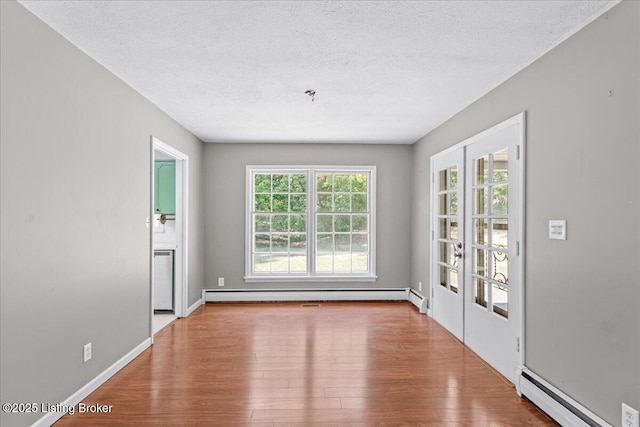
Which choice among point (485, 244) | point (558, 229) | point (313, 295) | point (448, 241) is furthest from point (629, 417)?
point (313, 295)

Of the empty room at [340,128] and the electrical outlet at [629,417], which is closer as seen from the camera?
the electrical outlet at [629,417]

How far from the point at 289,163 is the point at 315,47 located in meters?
3.51

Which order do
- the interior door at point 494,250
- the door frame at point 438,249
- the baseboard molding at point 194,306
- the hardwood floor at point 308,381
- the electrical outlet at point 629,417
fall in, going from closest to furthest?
the electrical outlet at point 629,417, the hardwood floor at point 308,381, the interior door at point 494,250, the door frame at point 438,249, the baseboard molding at point 194,306

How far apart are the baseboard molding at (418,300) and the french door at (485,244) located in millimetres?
488

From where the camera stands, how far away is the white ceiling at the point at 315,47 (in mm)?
2248

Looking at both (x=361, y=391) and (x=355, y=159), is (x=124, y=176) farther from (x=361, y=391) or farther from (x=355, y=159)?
(x=355, y=159)

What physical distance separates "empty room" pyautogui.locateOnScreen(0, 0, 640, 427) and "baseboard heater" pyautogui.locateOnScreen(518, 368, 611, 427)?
0.04ft

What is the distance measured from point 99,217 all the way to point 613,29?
355cm

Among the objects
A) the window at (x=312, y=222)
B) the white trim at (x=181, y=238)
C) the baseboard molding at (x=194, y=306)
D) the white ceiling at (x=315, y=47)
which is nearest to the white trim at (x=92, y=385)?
the white trim at (x=181, y=238)

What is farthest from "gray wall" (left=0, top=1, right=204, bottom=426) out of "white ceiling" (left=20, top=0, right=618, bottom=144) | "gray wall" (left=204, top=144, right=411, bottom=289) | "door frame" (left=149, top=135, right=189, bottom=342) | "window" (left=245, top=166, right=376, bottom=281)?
"window" (left=245, top=166, right=376, bottom=281)

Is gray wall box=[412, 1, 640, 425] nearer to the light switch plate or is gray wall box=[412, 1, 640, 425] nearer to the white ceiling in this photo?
the light switch plate

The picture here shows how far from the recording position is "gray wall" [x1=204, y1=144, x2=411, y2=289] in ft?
20.2

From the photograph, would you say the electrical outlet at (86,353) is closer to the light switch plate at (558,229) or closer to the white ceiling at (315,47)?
the white ceiling at (315,47)

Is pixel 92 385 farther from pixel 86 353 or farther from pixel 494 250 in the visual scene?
pixel 494 250
